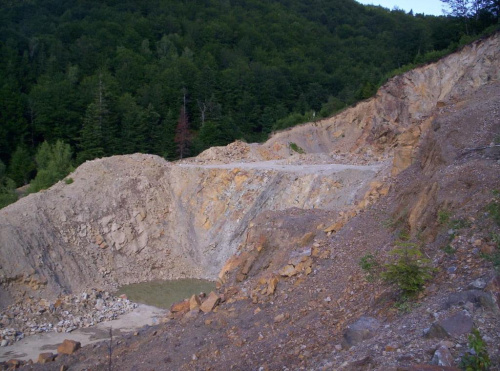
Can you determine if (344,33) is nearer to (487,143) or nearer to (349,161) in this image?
(349,161)

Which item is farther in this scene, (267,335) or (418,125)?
(418,125)

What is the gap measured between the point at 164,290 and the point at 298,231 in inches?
375

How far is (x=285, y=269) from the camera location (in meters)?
10.5

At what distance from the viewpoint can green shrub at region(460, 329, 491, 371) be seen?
5.09 m

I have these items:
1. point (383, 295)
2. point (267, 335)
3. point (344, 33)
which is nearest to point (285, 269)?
point (267, 335)

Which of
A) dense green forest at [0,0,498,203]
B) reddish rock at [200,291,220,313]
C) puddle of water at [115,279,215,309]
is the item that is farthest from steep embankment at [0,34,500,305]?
reddish rock at [200,291,220,313]

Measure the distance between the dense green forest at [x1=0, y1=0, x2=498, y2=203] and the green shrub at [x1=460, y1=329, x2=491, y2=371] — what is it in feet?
83.5

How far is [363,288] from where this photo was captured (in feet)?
28.0

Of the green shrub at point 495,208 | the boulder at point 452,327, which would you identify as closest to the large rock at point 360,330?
the boulder at point 452,327

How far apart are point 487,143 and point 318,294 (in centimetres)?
517

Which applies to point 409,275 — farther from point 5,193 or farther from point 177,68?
point 177,68

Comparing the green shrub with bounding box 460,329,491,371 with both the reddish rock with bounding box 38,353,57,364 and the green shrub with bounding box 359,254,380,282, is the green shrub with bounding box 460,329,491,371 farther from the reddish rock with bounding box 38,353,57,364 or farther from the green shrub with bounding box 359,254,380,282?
the reddish rock with bounding box 38,353,57,364

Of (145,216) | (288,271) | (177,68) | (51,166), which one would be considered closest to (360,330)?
(288,271)

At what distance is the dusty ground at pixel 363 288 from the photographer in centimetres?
642
